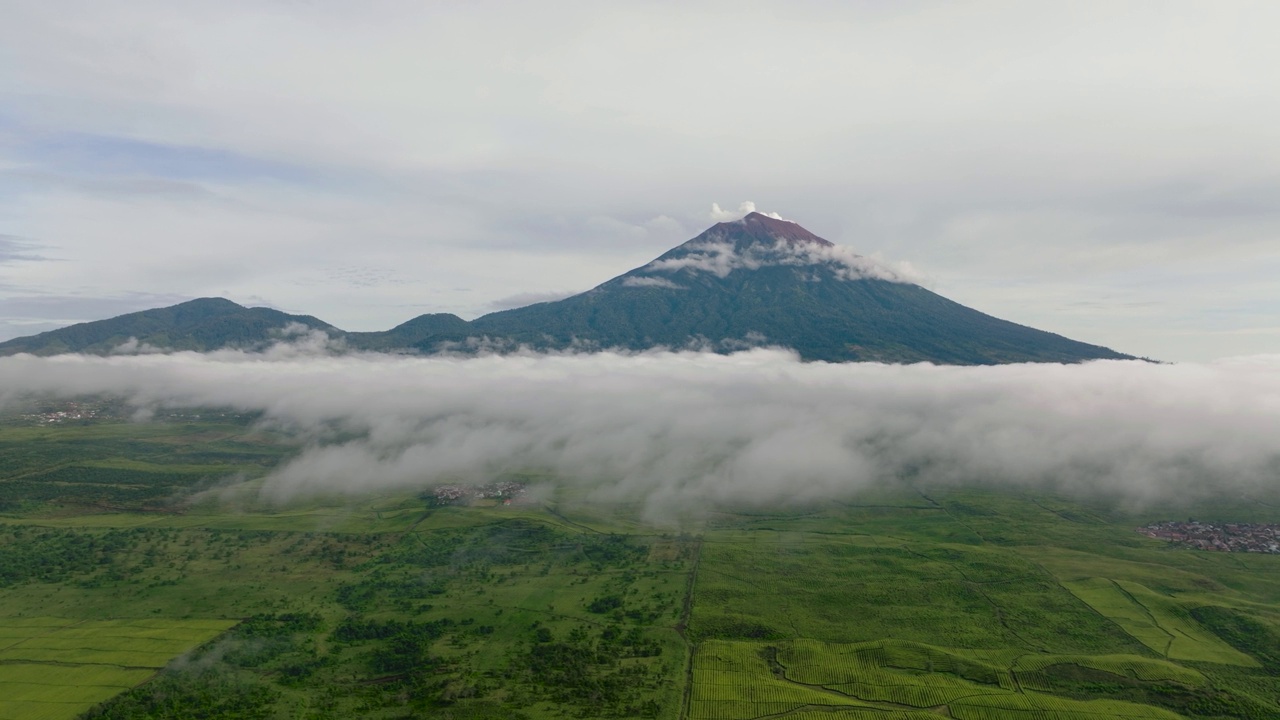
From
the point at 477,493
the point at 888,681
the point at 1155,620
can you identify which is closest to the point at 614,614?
the point at 888,681

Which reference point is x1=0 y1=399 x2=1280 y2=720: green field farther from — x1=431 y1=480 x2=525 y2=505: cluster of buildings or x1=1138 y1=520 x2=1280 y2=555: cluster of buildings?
x1=431 y1=480 x2=525 y2=505: cluster of buildings

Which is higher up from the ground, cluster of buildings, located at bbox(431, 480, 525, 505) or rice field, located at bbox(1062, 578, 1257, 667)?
cluster of buildings, located at bbox(431, 480, 525, 505)

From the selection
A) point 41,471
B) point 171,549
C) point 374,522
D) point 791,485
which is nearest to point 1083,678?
point 791,485

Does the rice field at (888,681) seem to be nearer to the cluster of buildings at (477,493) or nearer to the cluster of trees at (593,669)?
the cluster of trees at (593,669)

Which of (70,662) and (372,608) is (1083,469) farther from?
(70,662)

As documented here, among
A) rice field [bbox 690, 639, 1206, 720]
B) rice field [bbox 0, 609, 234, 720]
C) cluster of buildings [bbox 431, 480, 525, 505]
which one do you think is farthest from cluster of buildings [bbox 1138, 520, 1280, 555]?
rice field [bbox 0, 609, 234, 720]

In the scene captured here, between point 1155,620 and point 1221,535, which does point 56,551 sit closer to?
point 1155,620
